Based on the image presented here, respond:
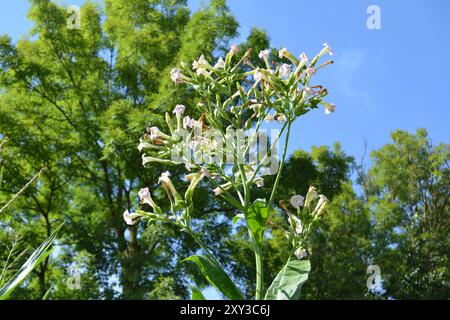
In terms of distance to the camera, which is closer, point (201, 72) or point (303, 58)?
point (303, 58)

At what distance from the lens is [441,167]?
21.7m

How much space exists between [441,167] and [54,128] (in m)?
14.4

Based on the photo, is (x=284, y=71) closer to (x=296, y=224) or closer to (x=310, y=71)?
(x=310, y=71)

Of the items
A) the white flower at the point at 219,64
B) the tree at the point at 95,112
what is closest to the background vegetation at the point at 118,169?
the tree at the point at 95,112

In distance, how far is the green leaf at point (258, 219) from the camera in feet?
4.65

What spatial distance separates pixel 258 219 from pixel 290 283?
0.26 metres

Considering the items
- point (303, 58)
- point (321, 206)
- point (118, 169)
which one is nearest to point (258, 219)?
point (321, 206)

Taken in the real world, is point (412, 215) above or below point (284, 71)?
A: above

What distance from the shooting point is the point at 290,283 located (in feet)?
3.93

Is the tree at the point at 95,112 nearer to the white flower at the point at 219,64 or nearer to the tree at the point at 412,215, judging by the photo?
the tree at the point at 412,215

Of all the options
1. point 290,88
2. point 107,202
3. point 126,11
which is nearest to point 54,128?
point 107,202

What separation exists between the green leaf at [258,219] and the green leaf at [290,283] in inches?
6.2
